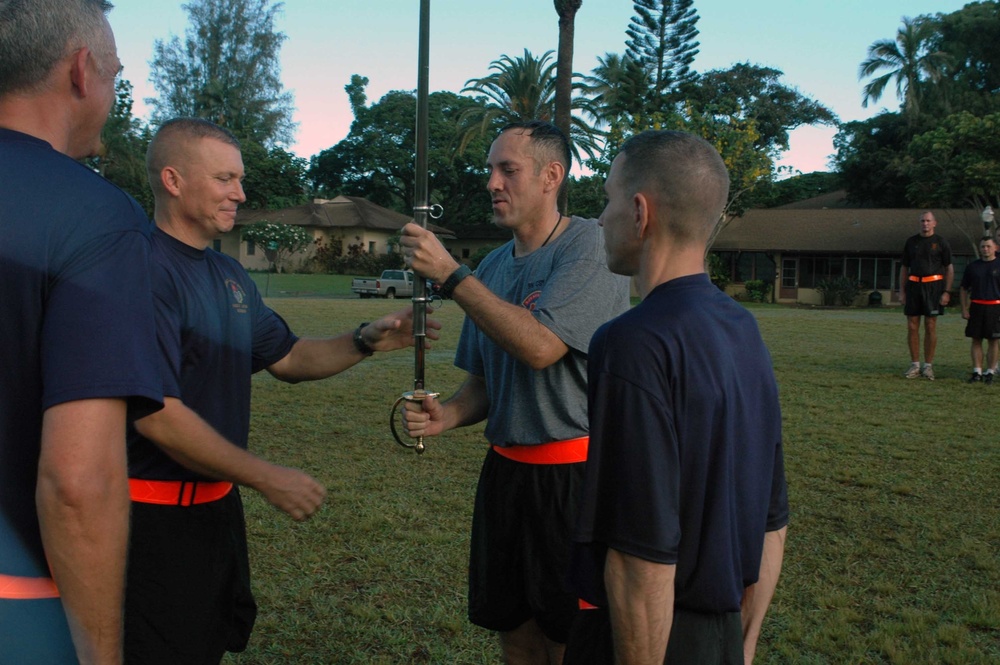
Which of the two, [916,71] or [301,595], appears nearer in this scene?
[301,595]

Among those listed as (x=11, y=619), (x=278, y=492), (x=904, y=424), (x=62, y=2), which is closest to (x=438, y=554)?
(x=278, y=492)

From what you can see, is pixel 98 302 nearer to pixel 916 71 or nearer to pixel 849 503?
pixel 849 503

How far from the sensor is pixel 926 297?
13016 millimetres

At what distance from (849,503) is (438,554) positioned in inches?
129

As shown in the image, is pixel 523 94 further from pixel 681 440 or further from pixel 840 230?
pixel 681 440

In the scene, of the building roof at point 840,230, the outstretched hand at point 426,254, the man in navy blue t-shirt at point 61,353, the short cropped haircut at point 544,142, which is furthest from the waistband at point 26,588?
the building roof at point 840,230

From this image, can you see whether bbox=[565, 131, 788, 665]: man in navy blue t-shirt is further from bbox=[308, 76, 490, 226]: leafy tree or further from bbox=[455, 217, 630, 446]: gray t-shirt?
bbox=[308, 76, 490, 226]: leafy tree

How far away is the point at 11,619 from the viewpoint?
1.68m

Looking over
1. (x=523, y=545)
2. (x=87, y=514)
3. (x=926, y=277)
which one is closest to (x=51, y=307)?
(x=87, y=514)

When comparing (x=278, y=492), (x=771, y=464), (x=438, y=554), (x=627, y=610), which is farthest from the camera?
(x=438, y=554)

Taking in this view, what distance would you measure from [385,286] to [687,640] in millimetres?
41154

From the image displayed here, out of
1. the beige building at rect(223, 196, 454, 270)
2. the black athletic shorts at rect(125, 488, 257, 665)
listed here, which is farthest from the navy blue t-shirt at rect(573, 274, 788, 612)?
the beige building at rect(223, 196, 454, 270)

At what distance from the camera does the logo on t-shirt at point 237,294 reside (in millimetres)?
3121

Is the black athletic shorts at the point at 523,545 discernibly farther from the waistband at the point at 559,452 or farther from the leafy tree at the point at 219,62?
the leafy tree at the point at 219,62
